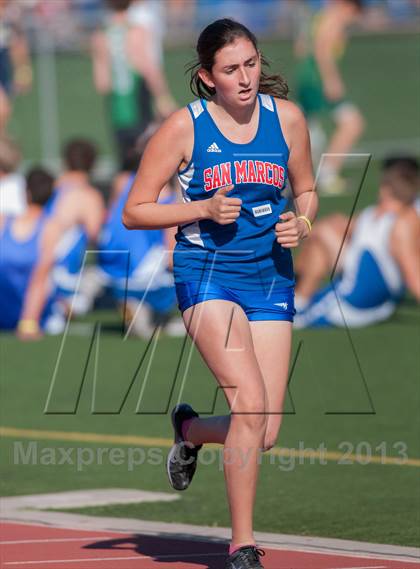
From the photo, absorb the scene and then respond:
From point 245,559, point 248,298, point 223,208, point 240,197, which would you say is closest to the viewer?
point 223,208

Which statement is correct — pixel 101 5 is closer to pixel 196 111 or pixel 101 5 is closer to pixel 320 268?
pixel 320 268

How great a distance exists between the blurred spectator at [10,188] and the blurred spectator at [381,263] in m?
2.95

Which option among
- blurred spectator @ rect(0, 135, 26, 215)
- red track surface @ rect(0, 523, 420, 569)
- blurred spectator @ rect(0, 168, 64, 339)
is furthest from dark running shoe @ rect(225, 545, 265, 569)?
blurred spectator @ rect(0, 135, 26, 215)

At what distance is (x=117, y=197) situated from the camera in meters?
14.0

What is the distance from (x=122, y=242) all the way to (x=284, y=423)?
4.10m

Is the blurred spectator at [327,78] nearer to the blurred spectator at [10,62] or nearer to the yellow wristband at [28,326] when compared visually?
the blurred spectator at [10,62]

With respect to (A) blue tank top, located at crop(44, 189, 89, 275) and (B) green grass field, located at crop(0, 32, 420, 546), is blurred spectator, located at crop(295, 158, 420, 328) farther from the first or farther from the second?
(A) blue tank top, located at crop(44, 189, 89, 275)

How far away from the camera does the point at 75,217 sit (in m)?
14.5

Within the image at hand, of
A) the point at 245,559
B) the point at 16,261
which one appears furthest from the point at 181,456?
the point at 16,261

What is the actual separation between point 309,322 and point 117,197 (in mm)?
2077

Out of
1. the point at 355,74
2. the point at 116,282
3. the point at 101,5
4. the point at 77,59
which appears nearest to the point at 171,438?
the point at 116,282

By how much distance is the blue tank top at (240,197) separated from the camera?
625 cm

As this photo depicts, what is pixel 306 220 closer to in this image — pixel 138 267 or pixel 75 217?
pixel 138 267

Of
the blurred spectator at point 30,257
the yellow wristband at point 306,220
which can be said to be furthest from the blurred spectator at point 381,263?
the yellow wristband at point 306,220
